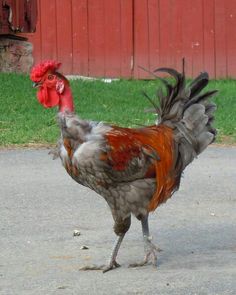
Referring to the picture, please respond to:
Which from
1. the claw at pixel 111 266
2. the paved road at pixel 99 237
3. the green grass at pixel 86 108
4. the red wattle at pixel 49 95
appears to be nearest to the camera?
the paved road at pixel 99 237

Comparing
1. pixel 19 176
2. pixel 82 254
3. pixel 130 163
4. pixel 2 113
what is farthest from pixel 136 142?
pixel 2 113

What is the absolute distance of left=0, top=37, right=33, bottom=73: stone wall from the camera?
61.8 ft

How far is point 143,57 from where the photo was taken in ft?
71.8

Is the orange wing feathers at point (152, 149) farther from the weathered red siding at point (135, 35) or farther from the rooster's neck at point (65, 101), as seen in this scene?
the weathered red siding at point (135, 35)

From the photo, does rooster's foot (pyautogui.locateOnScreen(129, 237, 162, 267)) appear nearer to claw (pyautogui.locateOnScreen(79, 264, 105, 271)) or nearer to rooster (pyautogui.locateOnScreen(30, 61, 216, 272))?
rooster (pyautogui.locateOnScreen(30, 61, 216, 272))

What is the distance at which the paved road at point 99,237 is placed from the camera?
7.20 meters

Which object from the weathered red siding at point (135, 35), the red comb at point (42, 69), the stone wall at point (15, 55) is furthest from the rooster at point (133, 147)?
the weathered red siding at point (135, 35)

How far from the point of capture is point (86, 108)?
16.0m

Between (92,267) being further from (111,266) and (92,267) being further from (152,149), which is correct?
(152,149)

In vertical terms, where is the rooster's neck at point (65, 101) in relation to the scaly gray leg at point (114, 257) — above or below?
above

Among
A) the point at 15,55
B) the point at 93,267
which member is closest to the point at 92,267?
the point at 93,267

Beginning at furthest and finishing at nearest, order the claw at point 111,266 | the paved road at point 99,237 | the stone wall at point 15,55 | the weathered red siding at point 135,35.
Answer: the weathered red siding at point 135,35
the stone wall at point 15,55
the claw at point 111,266
the paved road at point 99,237

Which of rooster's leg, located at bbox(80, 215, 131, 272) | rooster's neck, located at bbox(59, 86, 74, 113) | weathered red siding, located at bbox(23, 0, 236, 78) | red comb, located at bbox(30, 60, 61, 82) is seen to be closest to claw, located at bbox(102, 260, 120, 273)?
rooster's leg, located at bbox(80, 215, 131, 272)

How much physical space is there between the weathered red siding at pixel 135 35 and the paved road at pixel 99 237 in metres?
10.1
